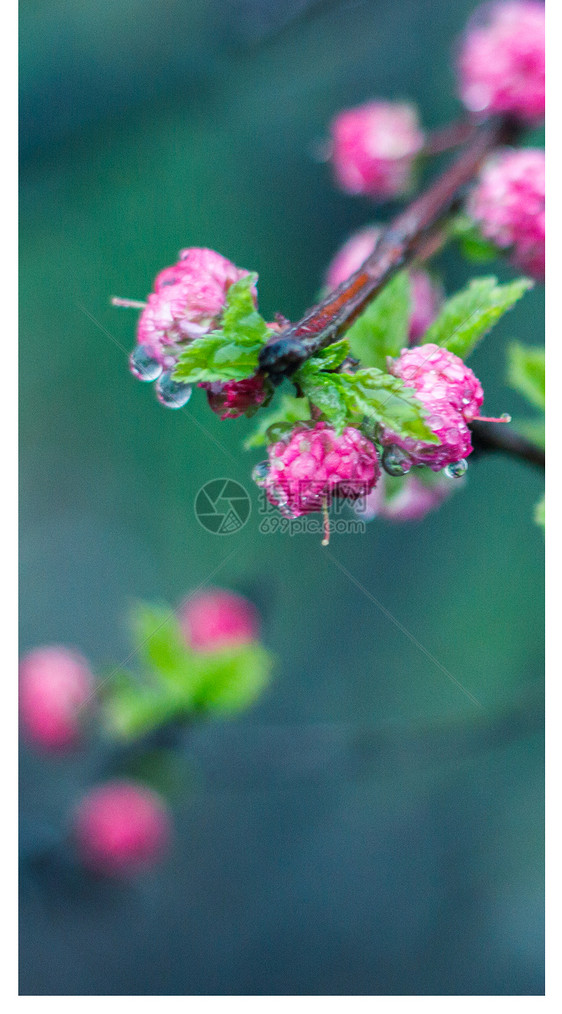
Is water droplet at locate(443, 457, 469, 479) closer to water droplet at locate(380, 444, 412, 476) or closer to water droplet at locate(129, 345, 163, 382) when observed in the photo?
water droplet at locate(380, 444, 412, 476)

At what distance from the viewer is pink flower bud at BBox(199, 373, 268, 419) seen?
60 cm

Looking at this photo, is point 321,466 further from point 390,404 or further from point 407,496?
point 407,496

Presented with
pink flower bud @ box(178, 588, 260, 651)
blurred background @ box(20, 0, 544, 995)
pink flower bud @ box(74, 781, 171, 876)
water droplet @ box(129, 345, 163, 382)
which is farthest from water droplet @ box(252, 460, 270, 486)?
pink flower bud @ box(74, 781, 171, 876)

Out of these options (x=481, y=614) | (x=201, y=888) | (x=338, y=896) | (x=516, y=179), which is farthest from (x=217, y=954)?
(x=516, y=179)

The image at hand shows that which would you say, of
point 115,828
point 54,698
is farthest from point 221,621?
point 115,828

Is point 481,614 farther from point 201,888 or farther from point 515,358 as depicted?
point 515,358

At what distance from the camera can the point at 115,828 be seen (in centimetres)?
175

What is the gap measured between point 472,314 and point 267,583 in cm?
105

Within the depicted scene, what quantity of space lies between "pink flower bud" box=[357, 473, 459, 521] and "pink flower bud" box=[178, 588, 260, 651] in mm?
651

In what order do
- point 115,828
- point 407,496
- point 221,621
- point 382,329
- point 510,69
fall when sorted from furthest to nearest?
point 115,828
point 221,621
point 510,69
point 407,496
point 382,329

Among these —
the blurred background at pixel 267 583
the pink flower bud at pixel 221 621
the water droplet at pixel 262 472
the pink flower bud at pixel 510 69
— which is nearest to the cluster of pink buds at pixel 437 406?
the water droplet at pixel 262 472

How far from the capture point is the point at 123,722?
4.36 ft

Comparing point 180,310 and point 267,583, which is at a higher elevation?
point 180,310

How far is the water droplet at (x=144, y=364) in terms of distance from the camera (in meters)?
0.65
